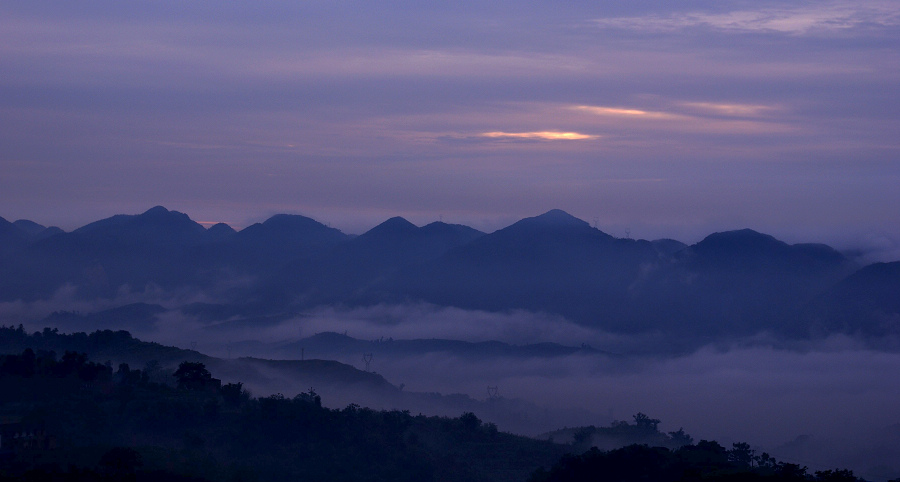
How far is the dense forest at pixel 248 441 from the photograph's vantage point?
69.3 m

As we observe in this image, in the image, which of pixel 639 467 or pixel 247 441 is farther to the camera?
pixel 247 441

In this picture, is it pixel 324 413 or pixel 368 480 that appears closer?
pixel 368 480

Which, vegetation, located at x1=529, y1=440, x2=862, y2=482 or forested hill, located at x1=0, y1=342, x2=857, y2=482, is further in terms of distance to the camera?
forested hill, located at x1=0, y1=342, x2=857, y2=482

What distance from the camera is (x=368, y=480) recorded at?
81.0m

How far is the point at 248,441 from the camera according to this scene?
8588cm

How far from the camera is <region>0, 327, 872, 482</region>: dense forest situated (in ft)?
227

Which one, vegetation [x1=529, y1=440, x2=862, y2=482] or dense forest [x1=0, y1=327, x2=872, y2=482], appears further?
dense forest [x1=0, y1=327, x2=872, y2=482]

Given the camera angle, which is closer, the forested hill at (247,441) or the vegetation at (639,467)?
the vegetation at (639,467)

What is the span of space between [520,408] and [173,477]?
115493 mm

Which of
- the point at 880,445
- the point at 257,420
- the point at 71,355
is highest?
the point at 71,355

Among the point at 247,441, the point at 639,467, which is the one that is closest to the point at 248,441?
the point at 247,441

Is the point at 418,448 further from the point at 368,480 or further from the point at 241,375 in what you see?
the point at 241,375

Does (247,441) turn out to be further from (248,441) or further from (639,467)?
(639,467)

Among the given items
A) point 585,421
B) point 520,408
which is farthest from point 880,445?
point 520,408
